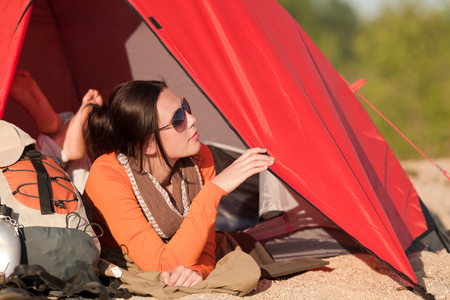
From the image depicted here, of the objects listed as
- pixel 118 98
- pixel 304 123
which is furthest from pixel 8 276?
pixel 304 123

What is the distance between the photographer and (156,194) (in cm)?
252

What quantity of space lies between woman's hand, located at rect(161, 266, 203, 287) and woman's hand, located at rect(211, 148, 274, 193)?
35 cm

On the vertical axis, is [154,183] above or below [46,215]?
below

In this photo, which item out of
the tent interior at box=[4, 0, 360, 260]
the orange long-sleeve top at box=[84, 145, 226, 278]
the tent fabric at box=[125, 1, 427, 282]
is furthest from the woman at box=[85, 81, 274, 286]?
the tent interior at box=[4, 0, 360, 260]

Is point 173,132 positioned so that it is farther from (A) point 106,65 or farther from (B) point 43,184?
(A) point 106,65

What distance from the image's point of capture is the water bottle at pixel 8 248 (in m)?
2.04

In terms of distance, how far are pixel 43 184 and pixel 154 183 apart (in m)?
0.47

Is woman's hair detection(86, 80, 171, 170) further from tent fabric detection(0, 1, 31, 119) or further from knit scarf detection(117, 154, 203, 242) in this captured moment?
tent fabric detection(0, 1, 31, 119)

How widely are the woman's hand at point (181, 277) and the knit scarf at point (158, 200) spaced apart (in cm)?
24

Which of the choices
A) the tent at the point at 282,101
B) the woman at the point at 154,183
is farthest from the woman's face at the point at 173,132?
the tent at the point at 282,101

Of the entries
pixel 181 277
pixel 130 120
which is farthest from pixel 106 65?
pixel 181 277

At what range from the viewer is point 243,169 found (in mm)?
2404

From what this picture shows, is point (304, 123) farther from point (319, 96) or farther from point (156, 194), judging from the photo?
point (156, 194)

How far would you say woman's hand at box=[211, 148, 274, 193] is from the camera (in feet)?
7.83
